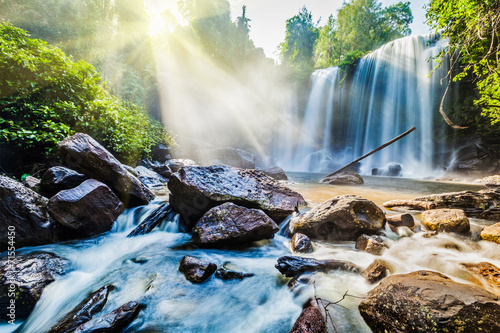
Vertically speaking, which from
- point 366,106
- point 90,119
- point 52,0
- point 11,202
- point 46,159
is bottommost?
point 11,202

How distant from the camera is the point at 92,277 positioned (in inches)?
96.5

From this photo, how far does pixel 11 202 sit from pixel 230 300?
334 cm

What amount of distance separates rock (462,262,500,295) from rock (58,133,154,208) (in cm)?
582

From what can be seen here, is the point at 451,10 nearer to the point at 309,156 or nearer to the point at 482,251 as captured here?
the point at 482,251

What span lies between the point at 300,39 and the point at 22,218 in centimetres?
4244

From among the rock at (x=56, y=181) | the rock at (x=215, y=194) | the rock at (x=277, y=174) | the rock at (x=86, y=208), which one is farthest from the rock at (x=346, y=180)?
the rock at (x=56, y=181)

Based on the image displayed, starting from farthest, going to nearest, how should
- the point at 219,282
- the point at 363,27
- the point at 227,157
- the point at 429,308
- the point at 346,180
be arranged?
1. the point at 363,27
2. the point at 227,157
3. the point at 346,180
4. the point at 219,282
5. the point at 429,308

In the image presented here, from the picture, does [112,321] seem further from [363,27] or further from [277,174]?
[363,27]

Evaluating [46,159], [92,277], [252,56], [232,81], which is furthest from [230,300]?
[252,56]

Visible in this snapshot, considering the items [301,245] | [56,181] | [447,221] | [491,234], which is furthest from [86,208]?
[491,234]

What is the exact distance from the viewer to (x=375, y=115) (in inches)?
782

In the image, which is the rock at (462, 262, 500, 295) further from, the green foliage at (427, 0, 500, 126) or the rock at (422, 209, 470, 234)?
the green foliage at (427, 0, 500, 126)

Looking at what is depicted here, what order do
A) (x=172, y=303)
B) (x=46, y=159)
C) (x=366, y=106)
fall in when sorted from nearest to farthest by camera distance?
(x=172, y=303) < (x=46, y=159) < (x=366, y=106)

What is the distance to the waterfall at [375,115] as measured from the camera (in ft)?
55.0
